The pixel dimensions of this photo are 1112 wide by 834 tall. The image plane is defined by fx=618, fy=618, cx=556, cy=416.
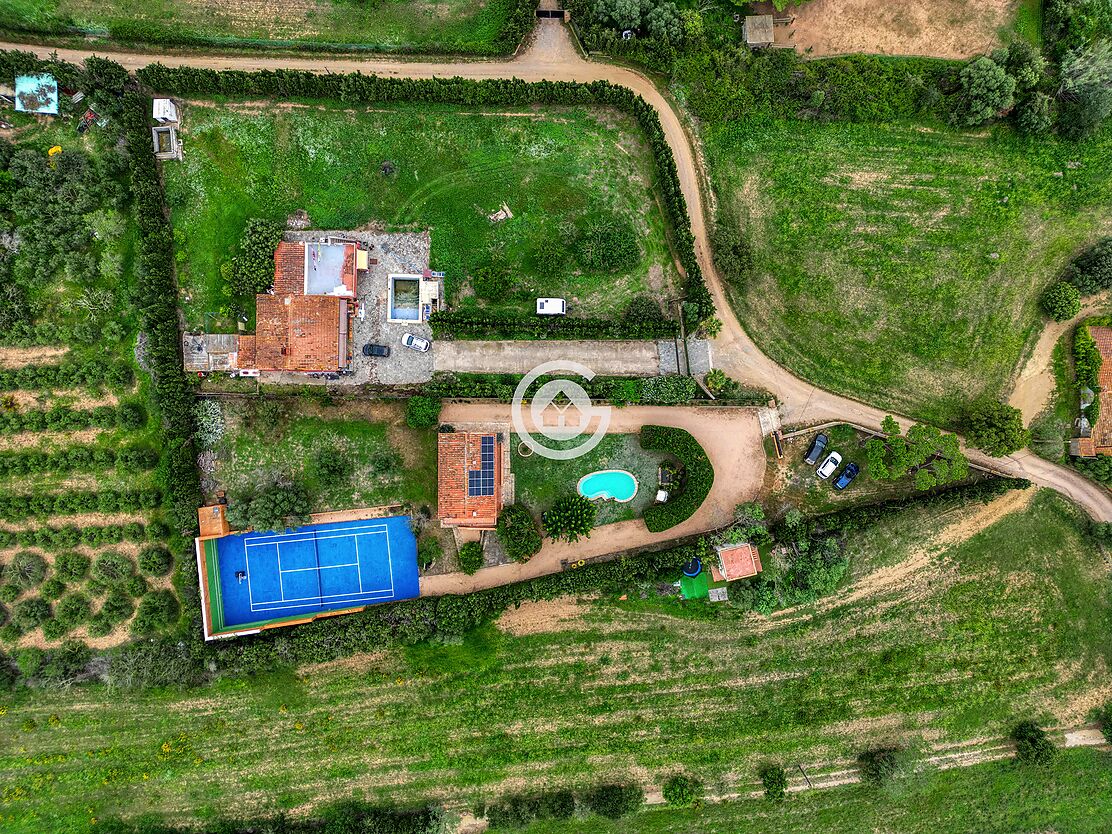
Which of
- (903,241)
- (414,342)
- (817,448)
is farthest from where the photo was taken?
(903,241)

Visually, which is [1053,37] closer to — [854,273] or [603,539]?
[854,273]

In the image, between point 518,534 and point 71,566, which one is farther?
point 71,566

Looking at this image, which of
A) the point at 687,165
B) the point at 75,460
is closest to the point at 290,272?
the point at 75,460

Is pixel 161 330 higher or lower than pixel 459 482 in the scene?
higher

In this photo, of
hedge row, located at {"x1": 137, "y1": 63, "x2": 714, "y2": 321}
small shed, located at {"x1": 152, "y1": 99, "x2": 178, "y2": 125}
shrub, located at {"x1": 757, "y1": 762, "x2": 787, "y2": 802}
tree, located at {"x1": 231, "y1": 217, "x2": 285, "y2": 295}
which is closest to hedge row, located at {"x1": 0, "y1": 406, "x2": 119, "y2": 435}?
tree, located at {"x1": 231, "y1": 217, "x2": 285, "y2": 295}

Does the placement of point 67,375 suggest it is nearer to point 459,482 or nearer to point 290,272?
point 290,272

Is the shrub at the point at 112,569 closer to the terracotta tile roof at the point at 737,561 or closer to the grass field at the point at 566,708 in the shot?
the grass field at the point at 566,708
